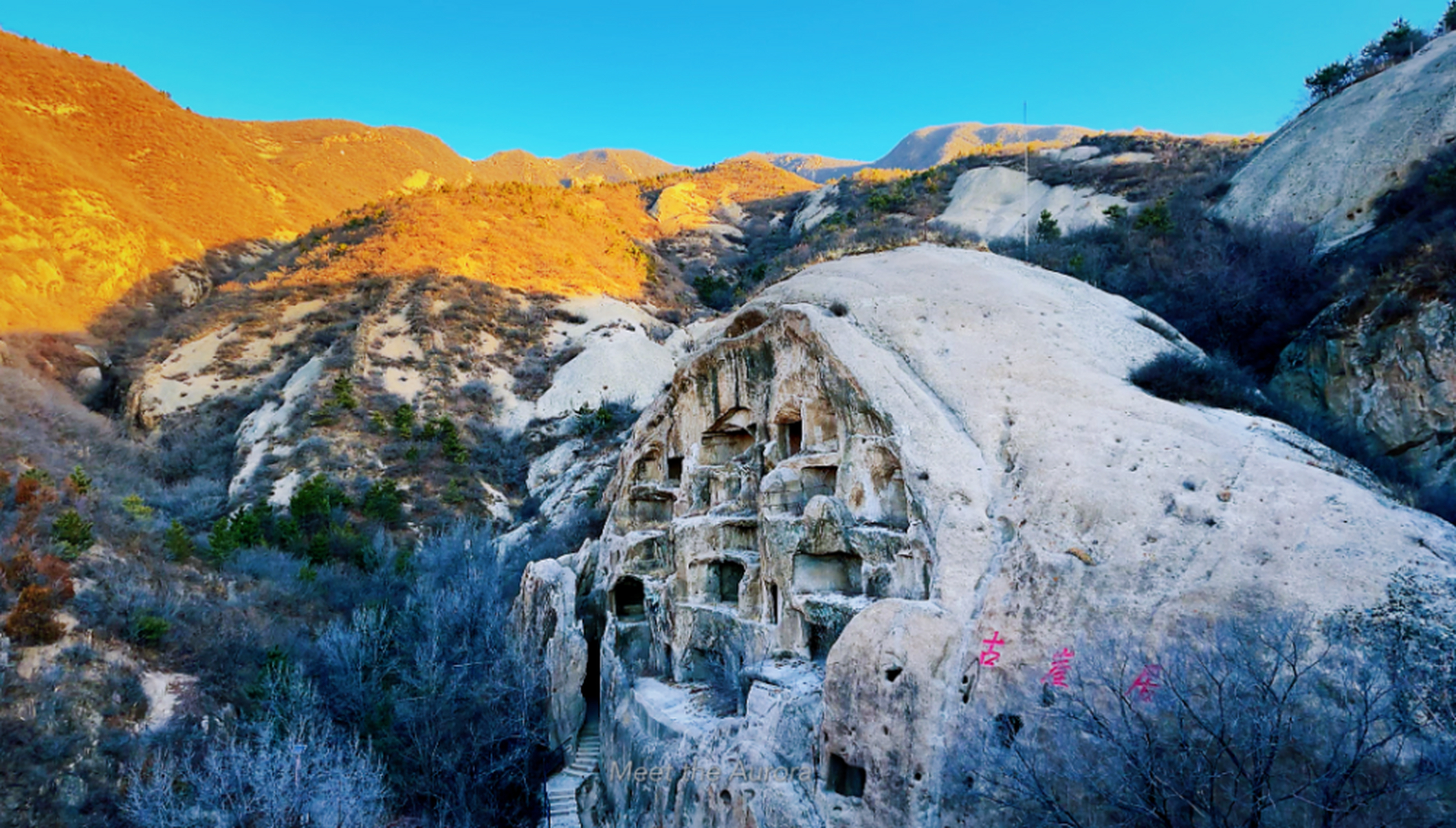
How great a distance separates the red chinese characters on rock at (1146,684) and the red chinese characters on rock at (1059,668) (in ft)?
2.04

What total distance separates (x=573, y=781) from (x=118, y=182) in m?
55.1

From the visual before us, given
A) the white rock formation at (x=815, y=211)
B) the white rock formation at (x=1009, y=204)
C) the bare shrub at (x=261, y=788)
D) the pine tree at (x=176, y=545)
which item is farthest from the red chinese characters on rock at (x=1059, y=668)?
the white rock formation at (x=815, y=211)

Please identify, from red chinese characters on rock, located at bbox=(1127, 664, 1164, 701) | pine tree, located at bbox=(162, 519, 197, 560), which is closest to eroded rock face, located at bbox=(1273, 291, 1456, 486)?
red chinese characters on rock, located at bbox=(1127, 664, 1164, 701)

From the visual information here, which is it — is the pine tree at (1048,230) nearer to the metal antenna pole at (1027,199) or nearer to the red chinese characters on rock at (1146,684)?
the metal antenna pole at (1027,199)

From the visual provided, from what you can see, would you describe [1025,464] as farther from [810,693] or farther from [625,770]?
[625,770]

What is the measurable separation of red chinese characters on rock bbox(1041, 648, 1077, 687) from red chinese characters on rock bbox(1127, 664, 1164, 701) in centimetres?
62

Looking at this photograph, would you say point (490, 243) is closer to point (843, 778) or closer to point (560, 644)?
point (560, 644)

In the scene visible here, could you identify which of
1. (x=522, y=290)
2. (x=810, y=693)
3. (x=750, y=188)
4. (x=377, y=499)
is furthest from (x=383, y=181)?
(x=810, y=693)

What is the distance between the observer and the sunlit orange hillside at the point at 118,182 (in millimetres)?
38500

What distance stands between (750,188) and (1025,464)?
6490 centimetres

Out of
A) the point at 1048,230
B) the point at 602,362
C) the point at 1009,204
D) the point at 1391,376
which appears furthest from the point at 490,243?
the point at 1391,376

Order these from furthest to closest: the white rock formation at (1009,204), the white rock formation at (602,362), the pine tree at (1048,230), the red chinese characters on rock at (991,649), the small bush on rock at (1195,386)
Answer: the white rock formation at (1009,204)
the white rock formation at (602,362)
the pine tree at (1048,230)
the small bush on rock at (1195,386)
the red chinese characters on rock at (991,649)

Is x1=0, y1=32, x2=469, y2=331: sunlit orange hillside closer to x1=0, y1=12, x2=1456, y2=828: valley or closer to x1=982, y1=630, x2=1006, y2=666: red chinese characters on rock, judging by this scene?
x1=0, y1=12, x2=1456, y2=828: valley

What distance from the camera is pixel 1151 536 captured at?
709 centimetres
